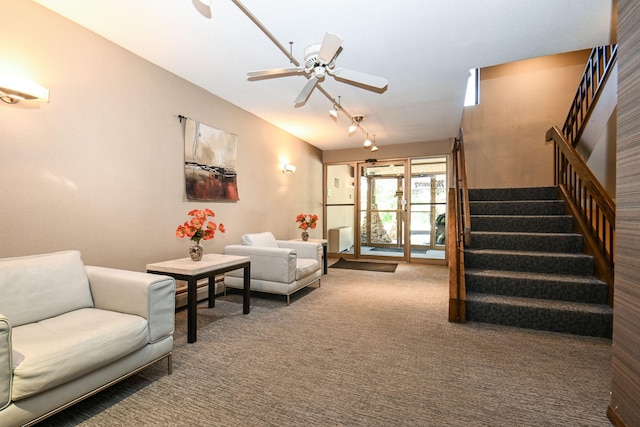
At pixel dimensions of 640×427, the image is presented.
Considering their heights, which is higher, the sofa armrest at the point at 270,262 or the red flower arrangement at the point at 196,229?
the red flower arrangement at the point at 196,229

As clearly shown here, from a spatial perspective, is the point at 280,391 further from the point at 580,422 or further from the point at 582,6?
the point at 582,6

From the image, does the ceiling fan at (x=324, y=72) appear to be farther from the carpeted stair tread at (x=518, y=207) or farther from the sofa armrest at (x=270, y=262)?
the carpeted stair tread at (x=518, y=207)

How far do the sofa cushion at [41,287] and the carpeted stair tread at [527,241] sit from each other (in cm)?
402

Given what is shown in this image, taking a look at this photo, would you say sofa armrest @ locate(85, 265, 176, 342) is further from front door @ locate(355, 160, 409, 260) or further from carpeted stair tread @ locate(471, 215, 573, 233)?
front door @ locate(355, 160, 409, 260)

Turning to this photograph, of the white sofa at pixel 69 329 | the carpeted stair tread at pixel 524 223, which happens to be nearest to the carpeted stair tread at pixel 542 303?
the carpeted stair tread at pixel 524 223

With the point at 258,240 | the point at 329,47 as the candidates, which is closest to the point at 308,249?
the point at 258,240

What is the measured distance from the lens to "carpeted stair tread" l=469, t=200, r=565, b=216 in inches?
152

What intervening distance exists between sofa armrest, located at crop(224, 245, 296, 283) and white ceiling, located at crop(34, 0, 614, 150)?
2007 mm

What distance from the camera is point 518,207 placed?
4.04 m

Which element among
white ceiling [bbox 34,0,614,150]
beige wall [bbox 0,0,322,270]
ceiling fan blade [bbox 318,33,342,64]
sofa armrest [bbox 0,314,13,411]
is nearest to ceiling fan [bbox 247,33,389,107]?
ceiling fan blade [bbox 318,33,342,64]

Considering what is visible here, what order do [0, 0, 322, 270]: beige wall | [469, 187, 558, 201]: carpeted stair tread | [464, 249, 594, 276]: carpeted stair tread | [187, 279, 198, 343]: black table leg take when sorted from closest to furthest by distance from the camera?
[0, 0, 322, 270]: beige wall
[187, 279, 198, 343]: black table leg
[464, 249, 594, 276]: carpeted stair tread
[469, 187, 558, 201]: carpeted stair tread

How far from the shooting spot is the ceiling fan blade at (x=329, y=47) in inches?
75.8

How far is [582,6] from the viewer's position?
7.16 feet

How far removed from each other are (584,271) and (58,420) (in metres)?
4.46
